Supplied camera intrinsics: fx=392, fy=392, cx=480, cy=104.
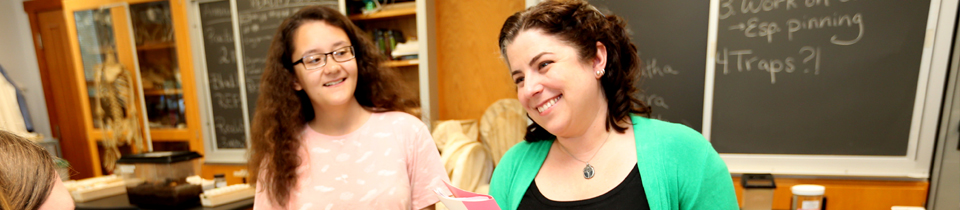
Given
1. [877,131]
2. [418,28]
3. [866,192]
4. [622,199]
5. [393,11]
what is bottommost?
[866,192]

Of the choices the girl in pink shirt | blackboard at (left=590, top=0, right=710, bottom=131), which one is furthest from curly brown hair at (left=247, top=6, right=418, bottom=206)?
blackboard at (left=590, top=0, right=710, bottom=131)

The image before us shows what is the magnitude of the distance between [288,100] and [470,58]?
64.3 inches

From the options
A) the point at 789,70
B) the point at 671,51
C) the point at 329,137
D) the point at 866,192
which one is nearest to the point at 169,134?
the point at 329,137

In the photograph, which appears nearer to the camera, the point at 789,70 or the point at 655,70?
the point at 789,70

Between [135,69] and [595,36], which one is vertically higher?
[595,36]

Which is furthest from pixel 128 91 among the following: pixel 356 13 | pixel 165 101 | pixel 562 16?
pixel 562 16

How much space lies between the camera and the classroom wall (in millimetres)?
3742

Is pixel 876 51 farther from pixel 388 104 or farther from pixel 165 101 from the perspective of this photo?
pixel 165 101

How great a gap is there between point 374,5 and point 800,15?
7.78 feet

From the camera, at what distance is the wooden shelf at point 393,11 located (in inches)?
101

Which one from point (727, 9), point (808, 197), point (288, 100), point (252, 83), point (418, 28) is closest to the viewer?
point (288, 100)

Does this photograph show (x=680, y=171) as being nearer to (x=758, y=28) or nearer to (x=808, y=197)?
(x=808, y=197)

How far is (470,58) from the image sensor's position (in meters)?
2.84

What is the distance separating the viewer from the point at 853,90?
1809mm
